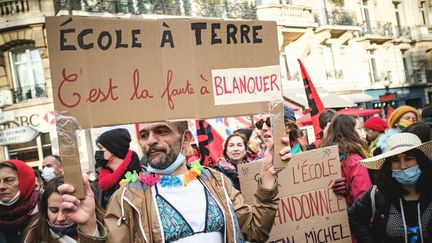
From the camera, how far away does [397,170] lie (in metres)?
3.14

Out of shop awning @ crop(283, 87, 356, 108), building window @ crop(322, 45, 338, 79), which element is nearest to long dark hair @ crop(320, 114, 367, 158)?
shop awning @ crop(283, 87, 356, 108)

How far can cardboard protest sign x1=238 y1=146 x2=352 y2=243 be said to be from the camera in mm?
3344

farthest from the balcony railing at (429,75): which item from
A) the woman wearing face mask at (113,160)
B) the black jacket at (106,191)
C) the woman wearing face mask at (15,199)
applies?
the woman wearing face mask at (15,199)

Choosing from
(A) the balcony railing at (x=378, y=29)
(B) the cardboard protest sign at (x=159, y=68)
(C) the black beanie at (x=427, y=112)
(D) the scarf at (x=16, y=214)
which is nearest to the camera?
(B) the cardboard protest sign at (x=159, y=68)

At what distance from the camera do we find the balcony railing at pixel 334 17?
79.2 ft

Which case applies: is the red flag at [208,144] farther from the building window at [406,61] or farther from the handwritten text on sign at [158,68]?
the building window at [406,61]

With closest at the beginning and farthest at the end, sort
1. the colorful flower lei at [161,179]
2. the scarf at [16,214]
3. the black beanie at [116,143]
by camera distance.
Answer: the colorful flower lei at [161,179]
the scarf at [16,214]
the black beanie at [116,143]

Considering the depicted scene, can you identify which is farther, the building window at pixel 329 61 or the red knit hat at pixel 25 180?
the building window at pixel 329 61

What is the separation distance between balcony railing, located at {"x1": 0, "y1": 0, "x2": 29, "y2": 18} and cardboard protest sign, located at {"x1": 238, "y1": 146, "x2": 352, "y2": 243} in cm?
1470

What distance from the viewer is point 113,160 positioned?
13.8 ft

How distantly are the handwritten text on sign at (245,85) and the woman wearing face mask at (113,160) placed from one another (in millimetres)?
1771

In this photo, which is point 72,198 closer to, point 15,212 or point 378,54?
point 15,212

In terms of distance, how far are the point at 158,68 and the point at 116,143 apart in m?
2.00

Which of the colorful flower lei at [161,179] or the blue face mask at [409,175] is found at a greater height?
the colorful flower lei at [161,179]
